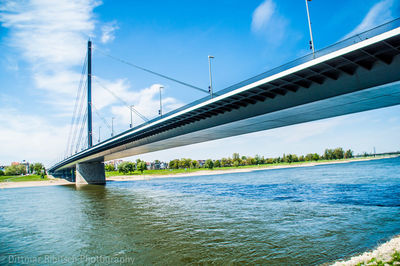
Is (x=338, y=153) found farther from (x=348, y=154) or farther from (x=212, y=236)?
(x=212, y=236)

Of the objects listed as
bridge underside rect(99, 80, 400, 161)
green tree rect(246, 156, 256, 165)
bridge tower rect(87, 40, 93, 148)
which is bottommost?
green tree rect(246, 156, 256, 165)

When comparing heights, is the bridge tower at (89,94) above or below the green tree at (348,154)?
above

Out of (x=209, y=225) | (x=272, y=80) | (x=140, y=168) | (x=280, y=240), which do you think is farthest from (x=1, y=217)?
(x=140, y=168)

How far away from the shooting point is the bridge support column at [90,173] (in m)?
64.5

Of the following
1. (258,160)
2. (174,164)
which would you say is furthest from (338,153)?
(174,164)

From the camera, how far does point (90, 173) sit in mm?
66125

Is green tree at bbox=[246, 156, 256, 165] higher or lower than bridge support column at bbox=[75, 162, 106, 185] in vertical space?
lower

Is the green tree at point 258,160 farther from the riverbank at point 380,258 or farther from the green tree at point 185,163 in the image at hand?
the riverbank at point 380,258

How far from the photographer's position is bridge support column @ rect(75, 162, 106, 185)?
6450 cm

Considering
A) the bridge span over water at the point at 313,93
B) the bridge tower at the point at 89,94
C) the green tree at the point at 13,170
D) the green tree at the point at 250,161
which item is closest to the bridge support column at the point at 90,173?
the bridge tower at the point at 89,94

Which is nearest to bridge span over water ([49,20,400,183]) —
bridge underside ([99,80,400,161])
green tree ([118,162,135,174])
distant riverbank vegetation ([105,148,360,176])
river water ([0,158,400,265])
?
bridge underside ([99,80,400,161])

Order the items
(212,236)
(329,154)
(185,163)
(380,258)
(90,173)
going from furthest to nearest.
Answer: (329,154), (185,163), (90,173), (212,236), (380,258)

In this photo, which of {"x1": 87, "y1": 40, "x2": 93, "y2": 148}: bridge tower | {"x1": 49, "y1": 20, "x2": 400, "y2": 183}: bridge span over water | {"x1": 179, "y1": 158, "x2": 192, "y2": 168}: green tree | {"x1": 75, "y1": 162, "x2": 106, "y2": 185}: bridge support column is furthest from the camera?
{"x1": 179, "y1": 158, "x2": 192, "y2": 168}: green tree

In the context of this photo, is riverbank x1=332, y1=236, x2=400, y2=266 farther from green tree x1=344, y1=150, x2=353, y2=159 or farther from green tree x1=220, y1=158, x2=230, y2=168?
green tree x1=344, y1=150, x2=353, y2=159
